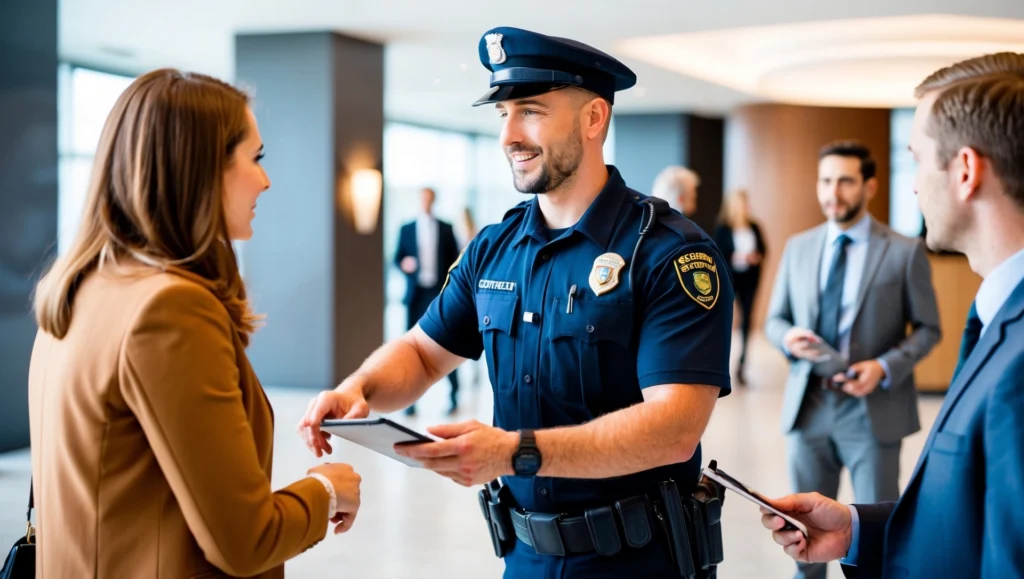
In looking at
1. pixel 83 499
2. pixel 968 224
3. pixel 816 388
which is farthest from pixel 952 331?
pixel 83 499

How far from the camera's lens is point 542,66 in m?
2.05

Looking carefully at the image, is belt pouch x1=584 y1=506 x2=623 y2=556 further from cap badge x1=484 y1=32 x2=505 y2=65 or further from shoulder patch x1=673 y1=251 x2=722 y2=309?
cap badge x1=484 y1=32 x2=505 y2=65

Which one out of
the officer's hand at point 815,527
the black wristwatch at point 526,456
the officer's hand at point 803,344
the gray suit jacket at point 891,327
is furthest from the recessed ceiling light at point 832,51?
the black wristwatch at point 526,456

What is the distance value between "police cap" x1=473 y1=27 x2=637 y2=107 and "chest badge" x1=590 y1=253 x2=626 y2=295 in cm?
38

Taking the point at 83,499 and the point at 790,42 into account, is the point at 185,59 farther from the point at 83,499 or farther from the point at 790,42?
the point at 83,499

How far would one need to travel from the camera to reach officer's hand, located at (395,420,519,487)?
1.65m

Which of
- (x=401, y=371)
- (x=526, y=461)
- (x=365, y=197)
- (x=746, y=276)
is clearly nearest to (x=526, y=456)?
(x=526, y=461)

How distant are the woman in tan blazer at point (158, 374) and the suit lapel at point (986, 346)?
0.97 meters

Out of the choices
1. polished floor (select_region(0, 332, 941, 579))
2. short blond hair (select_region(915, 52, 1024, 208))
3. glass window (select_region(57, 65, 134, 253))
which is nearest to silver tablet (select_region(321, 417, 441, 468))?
short blond hair (select_region(915, 52, 1024, 208))

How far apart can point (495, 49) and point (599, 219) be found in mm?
445

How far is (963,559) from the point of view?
4.29 feet

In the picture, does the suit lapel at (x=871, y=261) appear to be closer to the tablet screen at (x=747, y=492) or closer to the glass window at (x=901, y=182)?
the tablet screen at (x=747, y=492)

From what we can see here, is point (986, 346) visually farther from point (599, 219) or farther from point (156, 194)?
point (156, 194)

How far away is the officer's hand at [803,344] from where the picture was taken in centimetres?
357
